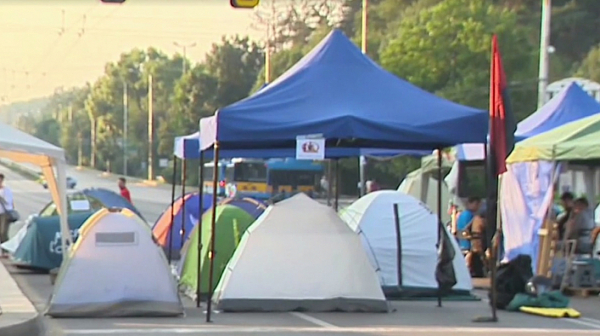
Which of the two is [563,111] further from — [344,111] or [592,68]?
[592,68]

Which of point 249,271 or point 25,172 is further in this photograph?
point 25,172

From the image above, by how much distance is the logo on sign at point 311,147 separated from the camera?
12852 millimetres

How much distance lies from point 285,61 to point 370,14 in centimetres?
908

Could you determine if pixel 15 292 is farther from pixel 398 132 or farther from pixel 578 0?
pixel 578 0

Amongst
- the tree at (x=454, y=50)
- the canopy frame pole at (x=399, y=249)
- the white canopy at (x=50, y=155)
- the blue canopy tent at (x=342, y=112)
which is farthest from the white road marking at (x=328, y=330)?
the tree at (x=454, y=50)

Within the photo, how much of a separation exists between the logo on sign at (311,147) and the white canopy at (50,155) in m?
5.92

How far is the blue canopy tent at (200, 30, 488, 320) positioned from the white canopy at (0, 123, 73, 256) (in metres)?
4.36

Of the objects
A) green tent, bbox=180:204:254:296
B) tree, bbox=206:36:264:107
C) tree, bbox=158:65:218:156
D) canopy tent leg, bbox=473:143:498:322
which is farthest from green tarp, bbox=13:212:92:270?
tree, bbox=206:36:264:107

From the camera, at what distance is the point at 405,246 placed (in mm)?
15438

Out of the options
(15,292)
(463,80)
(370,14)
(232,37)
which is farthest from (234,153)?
(232,37)

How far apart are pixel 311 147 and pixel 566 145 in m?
5.26

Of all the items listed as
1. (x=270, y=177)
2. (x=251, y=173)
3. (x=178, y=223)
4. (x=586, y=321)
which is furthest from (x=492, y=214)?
(x=251, y=173)

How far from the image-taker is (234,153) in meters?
18.9

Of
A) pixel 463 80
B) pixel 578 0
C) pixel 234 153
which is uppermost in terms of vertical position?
pixel 578 0
